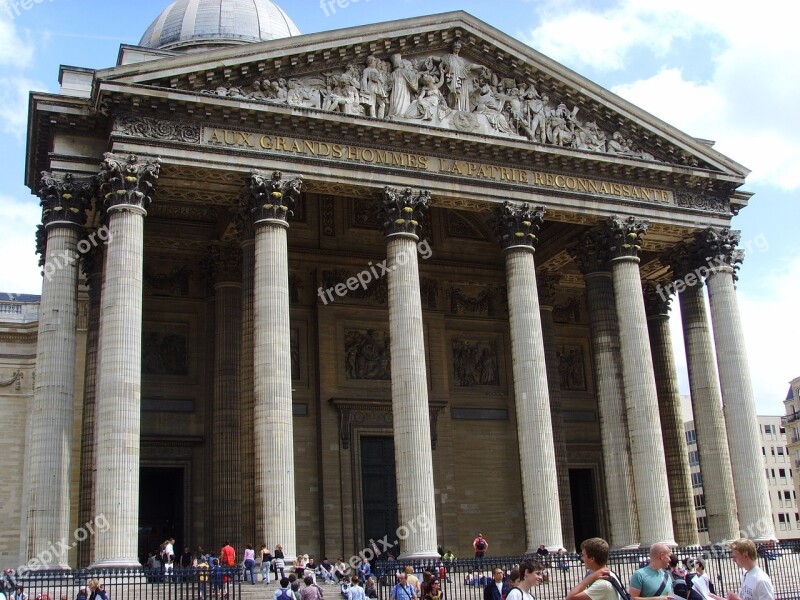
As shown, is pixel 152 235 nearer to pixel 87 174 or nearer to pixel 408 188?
pixel 87 174

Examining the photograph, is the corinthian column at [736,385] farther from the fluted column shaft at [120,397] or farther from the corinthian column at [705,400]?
the fluted column shaft at [120,397]

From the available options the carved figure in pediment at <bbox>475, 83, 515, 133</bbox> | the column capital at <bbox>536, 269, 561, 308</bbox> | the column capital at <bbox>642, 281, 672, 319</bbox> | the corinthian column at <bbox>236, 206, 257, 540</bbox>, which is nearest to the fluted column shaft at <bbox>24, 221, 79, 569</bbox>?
the corinthian column at <bbox>236, 206, 257, 540</bbox>

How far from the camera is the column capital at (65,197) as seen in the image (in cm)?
2436

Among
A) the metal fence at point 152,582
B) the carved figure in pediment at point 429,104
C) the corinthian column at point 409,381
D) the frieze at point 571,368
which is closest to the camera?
the metal fence at point 152,582

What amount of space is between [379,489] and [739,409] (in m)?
11.6

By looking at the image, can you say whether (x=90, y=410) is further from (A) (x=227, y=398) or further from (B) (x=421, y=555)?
(B) (x=421, y=555)

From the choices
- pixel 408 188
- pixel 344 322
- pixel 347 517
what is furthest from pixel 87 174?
pixel 347 517

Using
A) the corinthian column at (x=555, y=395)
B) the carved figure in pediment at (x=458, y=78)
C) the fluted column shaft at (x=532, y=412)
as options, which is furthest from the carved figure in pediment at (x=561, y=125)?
the corinthian column at (x=555, y=395)

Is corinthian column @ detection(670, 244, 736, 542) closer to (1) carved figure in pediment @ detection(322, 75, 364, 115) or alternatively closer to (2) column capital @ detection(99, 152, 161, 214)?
(1) carved figure in pediment @ detection(322, 75, 364, 115)

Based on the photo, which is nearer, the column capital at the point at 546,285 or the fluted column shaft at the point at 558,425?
the fluted column shaft at the point at 558,425

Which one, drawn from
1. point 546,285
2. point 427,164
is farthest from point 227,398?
point 546,285

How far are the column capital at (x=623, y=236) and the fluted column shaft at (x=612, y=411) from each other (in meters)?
1.25

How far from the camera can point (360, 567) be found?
23281 mm

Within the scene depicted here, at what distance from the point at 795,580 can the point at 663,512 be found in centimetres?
377
